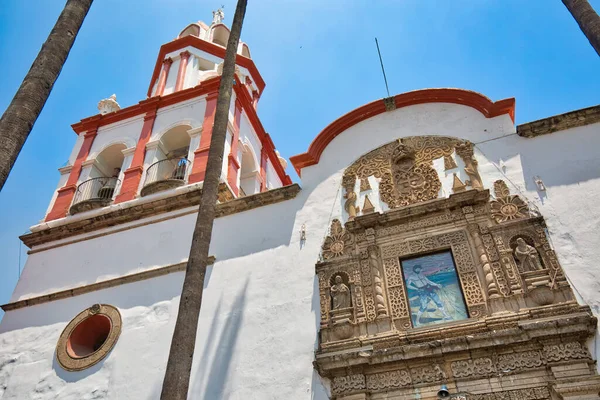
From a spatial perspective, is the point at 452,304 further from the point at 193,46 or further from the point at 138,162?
the point at 193,46

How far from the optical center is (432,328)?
6.39 metres

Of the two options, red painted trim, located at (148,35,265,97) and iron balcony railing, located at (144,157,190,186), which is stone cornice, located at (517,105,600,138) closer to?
iron balcony railing, located at (144,157,190,186)

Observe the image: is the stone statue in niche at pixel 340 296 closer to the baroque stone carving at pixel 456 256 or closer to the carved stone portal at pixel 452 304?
the carved stone portal at pixel 452 304

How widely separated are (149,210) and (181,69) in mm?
6736

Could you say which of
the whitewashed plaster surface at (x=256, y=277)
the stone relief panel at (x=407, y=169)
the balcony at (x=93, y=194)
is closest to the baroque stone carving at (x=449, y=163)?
the stone relief panel at (x=407, y=169)

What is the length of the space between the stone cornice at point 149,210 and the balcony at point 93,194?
2.14 feet

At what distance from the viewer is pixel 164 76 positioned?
50.2ft

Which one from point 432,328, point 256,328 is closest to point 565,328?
point 432,328

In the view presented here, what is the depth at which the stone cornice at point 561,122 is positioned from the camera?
762cm

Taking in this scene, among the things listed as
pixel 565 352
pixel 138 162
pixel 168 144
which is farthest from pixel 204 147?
pixel 565 352

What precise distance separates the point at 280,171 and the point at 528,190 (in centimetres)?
970

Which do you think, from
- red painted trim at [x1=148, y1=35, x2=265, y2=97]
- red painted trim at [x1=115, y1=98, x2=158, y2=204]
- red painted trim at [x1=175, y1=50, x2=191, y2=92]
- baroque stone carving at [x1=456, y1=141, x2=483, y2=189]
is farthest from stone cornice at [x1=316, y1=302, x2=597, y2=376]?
red painted trim at [x1=148, y1=35, x2=265, y2=97]

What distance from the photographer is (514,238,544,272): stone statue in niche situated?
645 cm

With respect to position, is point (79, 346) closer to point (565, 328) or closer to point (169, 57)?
point (565, 328)
